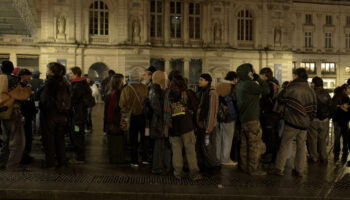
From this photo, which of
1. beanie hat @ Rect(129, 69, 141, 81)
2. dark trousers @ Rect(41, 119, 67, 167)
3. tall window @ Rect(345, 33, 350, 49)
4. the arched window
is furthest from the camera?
tall window @ Rect(345, 33, 350, 49)

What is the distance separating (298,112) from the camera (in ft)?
28.3

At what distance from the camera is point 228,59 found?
39.9m

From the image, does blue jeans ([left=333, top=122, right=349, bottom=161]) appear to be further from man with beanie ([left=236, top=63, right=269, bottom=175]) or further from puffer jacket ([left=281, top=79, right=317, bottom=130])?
man with beanie ([left=236, top=63, right=269, bottom=175])

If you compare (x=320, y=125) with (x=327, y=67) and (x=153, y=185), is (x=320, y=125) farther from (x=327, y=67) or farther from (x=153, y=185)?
(x=327, y=67)

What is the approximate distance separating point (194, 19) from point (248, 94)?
106ft

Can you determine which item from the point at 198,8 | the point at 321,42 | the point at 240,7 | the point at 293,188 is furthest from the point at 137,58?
the point at 293,188

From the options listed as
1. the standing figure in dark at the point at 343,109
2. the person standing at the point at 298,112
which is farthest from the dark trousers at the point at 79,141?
the standing figure in dark at the point at 343,109

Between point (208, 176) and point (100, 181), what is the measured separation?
2360mm

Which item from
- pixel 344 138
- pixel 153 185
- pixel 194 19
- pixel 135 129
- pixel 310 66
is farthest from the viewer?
pixel 310 66

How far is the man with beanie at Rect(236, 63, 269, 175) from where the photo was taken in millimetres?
8766

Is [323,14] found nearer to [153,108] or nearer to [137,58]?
[137,58]

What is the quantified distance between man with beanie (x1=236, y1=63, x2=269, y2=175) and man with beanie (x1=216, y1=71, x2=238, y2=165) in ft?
2.16

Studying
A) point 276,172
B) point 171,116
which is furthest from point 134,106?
point 276,172

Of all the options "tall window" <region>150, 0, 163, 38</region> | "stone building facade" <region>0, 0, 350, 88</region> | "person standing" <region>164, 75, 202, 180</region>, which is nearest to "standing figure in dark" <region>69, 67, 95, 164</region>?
"person standing" <region>164, 75, 202, 180</region>
